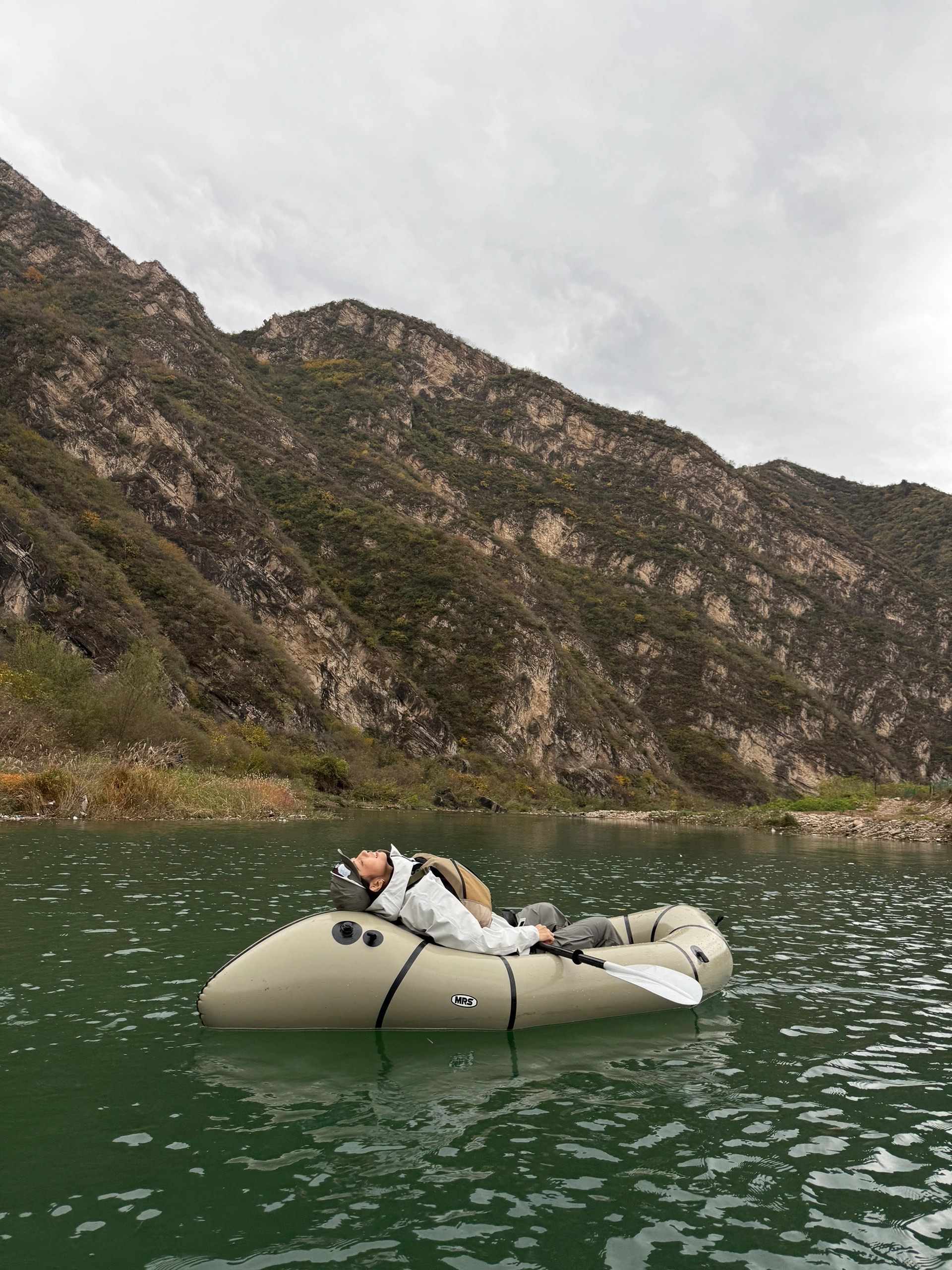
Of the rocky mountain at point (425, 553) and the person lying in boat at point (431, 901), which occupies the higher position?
the rocky mountain at point (425, 553)

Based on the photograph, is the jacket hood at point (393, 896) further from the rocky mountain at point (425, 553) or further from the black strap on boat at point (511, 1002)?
the rocky mountain at point (425, 553)

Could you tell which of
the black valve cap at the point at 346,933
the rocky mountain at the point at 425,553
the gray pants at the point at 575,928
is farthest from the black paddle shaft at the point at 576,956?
the rocky mountain at the point at 425,553

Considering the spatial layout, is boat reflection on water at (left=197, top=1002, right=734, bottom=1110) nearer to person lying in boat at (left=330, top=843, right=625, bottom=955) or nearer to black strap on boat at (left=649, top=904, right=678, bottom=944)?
person lying in boat at (left=330, top=843, right=625, bottom=955)

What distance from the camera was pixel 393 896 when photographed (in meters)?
6.66

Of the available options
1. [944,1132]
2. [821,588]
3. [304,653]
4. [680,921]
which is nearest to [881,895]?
[680,921]

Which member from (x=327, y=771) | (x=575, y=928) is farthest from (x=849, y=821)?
(x=575, y=928)

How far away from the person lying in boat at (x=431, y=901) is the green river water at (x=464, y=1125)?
2.74 ft

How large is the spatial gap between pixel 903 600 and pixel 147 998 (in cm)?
12399

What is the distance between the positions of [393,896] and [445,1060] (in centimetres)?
137

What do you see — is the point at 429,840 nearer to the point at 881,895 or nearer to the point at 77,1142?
the point at 881,895

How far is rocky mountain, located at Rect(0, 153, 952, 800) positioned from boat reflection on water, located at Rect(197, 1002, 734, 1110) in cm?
4199

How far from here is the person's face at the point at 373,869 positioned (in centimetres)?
679

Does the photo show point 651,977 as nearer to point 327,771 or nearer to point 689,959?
point 689,959

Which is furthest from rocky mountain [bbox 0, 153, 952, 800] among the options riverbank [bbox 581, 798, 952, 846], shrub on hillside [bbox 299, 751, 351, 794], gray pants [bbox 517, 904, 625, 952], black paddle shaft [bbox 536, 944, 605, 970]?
black paddle shaft [bbox 536, 944, 605, 970]
